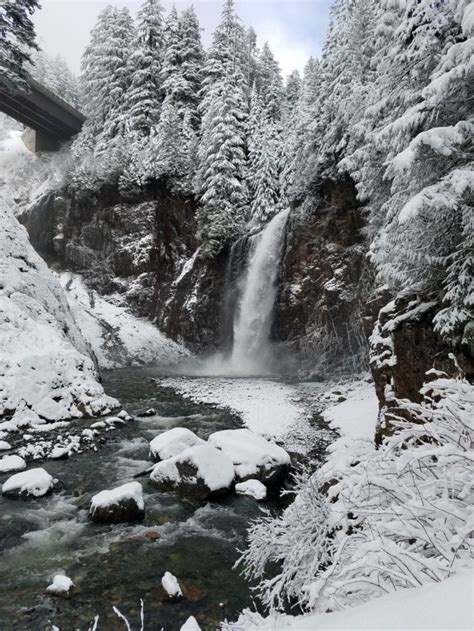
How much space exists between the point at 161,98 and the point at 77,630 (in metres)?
38.1

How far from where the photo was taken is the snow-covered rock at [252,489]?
8075 millimetres

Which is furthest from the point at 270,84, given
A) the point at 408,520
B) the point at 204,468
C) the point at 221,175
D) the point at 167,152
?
the point at 408,520

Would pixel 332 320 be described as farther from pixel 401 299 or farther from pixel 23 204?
pixel 23 204

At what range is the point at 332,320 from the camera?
20375 millimetres

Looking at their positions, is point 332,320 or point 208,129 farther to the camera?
point 208,129

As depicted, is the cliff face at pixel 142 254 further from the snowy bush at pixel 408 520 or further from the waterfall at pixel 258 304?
the snowy bush at pixel 408 520

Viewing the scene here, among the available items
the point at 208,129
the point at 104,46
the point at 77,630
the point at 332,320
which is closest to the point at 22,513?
the point at 77,630

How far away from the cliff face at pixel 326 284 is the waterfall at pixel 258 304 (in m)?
0.80

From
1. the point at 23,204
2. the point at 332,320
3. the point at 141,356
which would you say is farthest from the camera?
the point at 23,204

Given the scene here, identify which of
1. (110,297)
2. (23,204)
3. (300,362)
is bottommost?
(300,362)

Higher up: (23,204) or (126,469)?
(23,204)

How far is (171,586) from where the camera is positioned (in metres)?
5.36

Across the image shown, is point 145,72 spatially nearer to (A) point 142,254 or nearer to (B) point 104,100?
(B) point 104,100

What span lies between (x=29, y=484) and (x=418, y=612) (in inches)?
319
